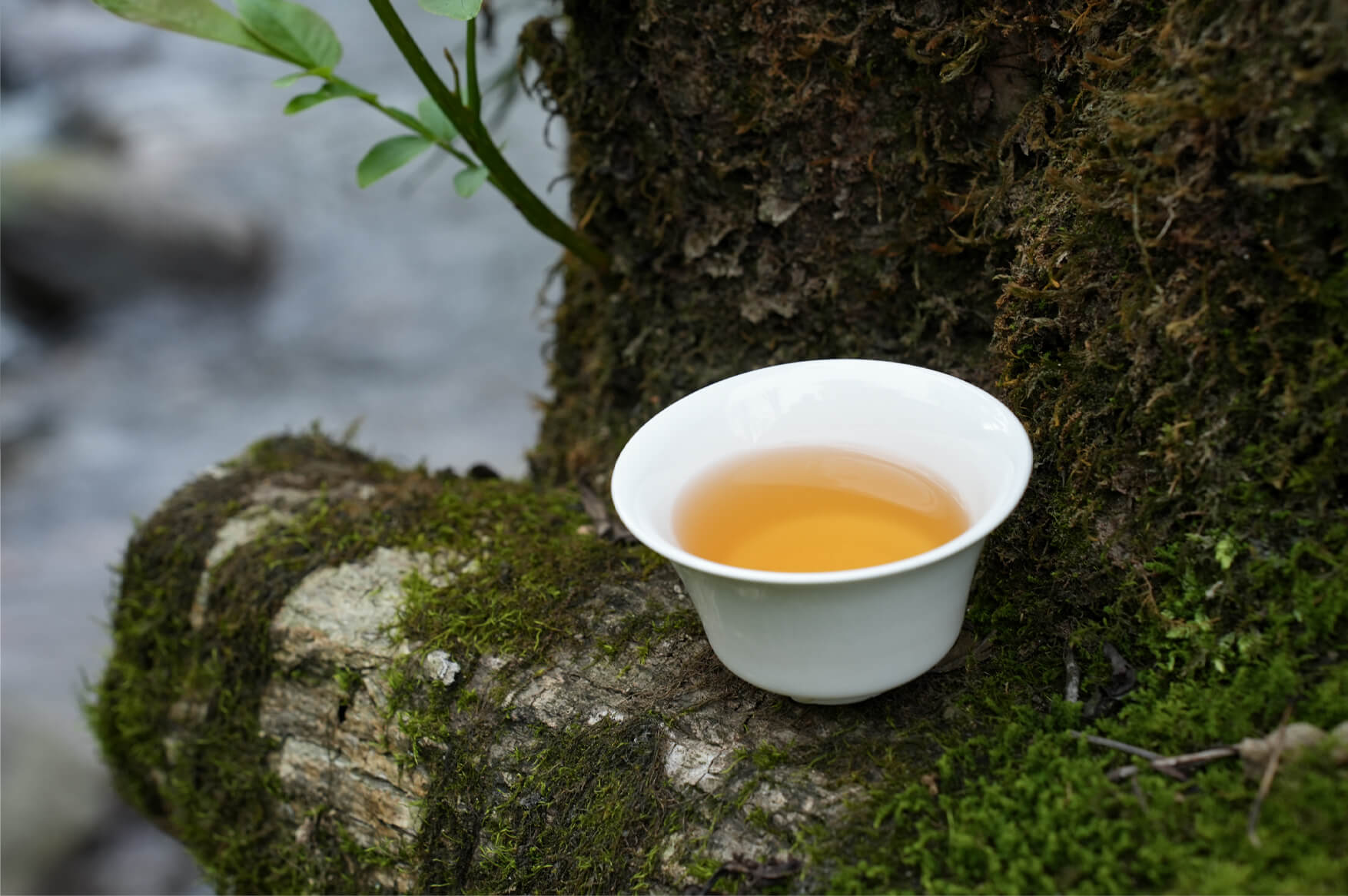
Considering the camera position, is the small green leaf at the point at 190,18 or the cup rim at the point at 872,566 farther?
the small green leaf at the point at 190,18

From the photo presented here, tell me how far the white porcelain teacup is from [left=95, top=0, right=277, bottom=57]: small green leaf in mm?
1146

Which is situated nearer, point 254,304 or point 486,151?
point 486,151

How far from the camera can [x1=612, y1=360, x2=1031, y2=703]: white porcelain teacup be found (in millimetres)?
1166

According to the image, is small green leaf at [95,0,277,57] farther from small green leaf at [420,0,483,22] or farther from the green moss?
the green moss

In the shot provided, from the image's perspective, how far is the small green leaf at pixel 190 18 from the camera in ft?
5.67

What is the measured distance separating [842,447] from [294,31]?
1318 millimetres

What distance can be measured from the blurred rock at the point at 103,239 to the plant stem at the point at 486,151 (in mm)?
Result: 3506

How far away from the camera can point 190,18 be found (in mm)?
1795

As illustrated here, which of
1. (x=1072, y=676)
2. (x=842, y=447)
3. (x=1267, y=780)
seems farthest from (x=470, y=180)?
(x=1267, y=780)

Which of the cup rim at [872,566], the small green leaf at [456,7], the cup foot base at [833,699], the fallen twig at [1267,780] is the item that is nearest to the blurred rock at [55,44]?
the small green leaf at [456,7]

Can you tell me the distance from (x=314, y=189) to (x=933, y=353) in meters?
4.39

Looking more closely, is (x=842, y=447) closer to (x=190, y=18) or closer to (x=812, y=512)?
(x=812, y=512)

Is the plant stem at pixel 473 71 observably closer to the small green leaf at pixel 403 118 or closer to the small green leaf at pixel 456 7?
the small green leaf at pixel 403 118

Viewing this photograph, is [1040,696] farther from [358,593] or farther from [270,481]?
[270,481]
